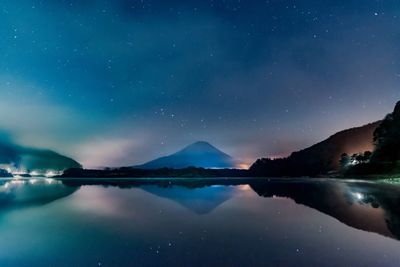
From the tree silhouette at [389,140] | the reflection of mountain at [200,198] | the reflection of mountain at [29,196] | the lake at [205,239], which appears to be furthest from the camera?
the tree silhouette at [389,140]

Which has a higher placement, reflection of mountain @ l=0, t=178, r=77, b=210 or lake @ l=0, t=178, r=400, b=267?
reflection of mountain @ l=0, t=178, r=77, b=210

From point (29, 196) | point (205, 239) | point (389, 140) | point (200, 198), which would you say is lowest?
point (205, 239)

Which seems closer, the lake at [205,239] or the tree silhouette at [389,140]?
the lake at [205,239]

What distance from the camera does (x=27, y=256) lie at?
25.2ft

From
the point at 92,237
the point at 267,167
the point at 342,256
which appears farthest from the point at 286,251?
the point at 267,167

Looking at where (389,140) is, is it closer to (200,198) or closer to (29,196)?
(200,198)

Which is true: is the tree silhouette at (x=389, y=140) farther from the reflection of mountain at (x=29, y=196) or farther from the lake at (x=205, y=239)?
the lake at (x=205, y=239)

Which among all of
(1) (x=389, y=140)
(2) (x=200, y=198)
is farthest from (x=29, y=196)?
(1) (x=389, y=140)

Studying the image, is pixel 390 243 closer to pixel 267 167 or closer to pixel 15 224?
pixel 15 224

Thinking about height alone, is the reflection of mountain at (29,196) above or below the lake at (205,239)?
above

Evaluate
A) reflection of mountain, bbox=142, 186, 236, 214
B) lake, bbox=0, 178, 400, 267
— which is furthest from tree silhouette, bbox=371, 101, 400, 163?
lake, bbox=0, 178, 400, 267

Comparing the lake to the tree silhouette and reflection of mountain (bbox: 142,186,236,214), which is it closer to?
reflection of mountain (bbox: 142,186,236,214)

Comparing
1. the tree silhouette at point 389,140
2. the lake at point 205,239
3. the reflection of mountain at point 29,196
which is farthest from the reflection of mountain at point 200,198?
the tree silhouette at point 389,140

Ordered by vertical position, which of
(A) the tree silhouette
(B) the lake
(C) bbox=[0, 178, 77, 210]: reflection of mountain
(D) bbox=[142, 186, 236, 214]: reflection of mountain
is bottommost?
(B) the lake
